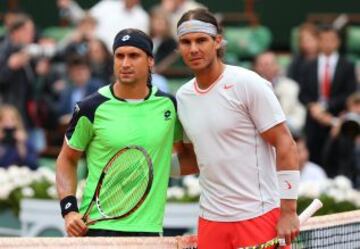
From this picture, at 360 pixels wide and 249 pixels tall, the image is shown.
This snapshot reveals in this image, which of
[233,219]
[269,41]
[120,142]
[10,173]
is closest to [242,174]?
[233,219]

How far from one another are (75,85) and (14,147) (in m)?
1.74

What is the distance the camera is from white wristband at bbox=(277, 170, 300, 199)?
681 cm

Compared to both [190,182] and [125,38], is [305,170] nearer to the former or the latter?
[190,182]

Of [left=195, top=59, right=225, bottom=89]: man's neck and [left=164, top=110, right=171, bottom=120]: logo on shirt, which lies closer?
[left=195, top=59, right=225, bottom=89]: man's neck

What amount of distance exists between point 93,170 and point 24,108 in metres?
8.82

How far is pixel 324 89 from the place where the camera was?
1538cm

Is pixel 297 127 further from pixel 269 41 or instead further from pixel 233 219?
pixel 233 219

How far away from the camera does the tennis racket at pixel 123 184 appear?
719 cm

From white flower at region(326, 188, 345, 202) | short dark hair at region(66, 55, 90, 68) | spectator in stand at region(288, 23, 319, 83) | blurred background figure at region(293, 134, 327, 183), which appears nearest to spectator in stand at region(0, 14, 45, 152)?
short dark hair at region(66, 55, 90, 68)

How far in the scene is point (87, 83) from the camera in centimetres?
1548

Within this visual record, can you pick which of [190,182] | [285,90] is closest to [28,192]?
[190,182]

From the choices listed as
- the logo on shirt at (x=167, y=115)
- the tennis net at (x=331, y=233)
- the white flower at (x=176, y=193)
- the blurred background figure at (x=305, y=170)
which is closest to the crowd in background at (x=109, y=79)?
the blurred background figure at (x=305, y=170)

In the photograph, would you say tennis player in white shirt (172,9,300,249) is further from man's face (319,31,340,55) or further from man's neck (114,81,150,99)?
man's face (319,31,340,55)

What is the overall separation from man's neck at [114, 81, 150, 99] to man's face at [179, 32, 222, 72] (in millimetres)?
376
